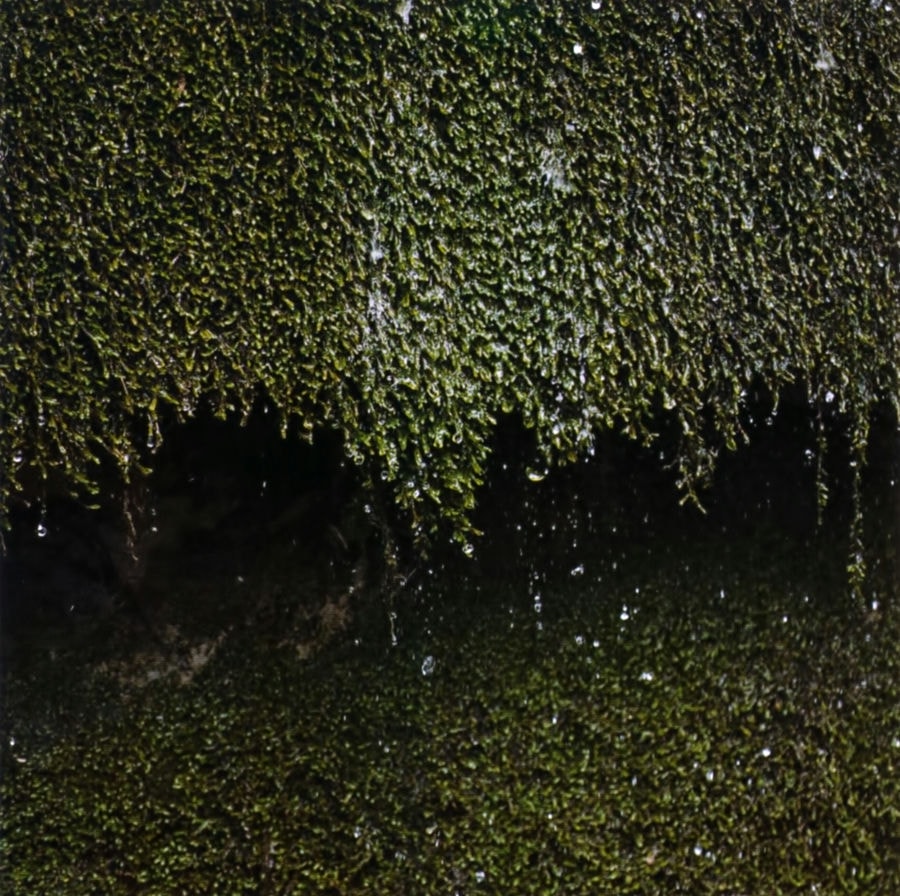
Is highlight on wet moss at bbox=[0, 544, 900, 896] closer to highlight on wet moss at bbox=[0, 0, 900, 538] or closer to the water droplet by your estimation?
highlight on wet moss at bbox=[0, 0, 900, 538]

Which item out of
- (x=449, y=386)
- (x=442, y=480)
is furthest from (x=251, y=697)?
(x=449, y=386)

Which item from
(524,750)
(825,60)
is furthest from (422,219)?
(524,750)

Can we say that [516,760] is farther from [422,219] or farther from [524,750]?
[422,219]

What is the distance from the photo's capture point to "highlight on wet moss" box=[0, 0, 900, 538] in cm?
123

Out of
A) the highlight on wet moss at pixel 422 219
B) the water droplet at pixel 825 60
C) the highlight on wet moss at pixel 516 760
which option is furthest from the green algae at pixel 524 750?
Answer: the water droplet at pixel 825 60

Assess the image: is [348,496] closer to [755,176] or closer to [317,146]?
[317,146]

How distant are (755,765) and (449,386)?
86 cm

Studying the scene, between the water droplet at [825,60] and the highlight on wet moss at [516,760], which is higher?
the water droplet at [825,60]

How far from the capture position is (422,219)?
4.20 feet

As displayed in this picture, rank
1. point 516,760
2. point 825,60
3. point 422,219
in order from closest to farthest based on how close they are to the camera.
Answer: point 422,219, point 825,60, point 516,760

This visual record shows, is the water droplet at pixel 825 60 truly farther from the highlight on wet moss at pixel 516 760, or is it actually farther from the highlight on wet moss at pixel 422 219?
the highlight on wet moss at pixel 516 760

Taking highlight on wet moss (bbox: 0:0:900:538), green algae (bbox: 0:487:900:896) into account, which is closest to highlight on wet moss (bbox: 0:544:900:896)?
green algae (bbox: 0:487:900:896)

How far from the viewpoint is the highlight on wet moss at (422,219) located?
4.04ft

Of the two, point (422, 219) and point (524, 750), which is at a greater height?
point (422, 219)
